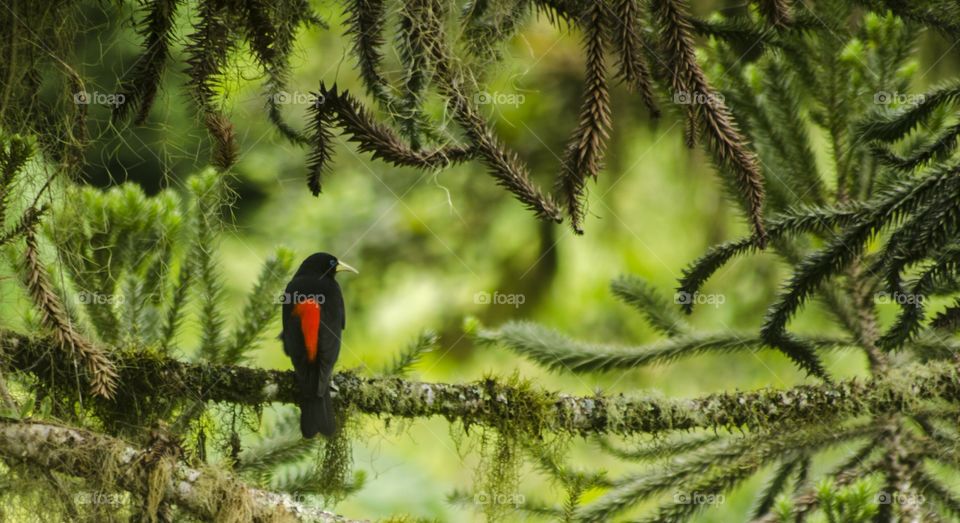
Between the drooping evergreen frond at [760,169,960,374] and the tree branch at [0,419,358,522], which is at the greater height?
the drooping evergreen frond at [760,169,960,374]

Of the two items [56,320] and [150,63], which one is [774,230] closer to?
[150,63]

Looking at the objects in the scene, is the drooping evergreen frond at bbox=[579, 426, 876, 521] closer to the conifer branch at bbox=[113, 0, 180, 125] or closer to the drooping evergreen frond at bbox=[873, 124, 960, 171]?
the drooping evergreen frond at bbox=[873, 124, 960, 171]

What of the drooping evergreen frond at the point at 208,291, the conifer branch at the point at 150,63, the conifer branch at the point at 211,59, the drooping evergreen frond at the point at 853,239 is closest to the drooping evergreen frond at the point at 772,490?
the drooping evergreen frond at the point at 853,239

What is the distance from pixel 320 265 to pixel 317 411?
3.92ft

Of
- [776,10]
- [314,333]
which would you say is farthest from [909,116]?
[314,333]

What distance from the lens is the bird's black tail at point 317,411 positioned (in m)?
2.79

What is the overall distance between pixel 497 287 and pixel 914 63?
90.0 inches

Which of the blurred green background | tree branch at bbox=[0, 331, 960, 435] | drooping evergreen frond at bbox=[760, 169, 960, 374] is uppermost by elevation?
the blurred green background

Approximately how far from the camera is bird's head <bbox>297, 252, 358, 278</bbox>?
12.8 ft

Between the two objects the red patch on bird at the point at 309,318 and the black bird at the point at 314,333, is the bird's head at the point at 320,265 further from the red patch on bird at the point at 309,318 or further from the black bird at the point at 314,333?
the red patch on bird at the point at 309,318

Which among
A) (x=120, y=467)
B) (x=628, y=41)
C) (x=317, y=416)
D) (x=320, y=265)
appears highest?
(x=320, y=265)

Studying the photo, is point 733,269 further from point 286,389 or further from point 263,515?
point 263,515

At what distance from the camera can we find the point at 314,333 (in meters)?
3.20

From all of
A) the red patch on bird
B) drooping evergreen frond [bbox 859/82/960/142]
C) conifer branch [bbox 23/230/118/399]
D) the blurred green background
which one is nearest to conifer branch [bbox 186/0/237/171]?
conifer branch [bbox 23/230/118/399]
